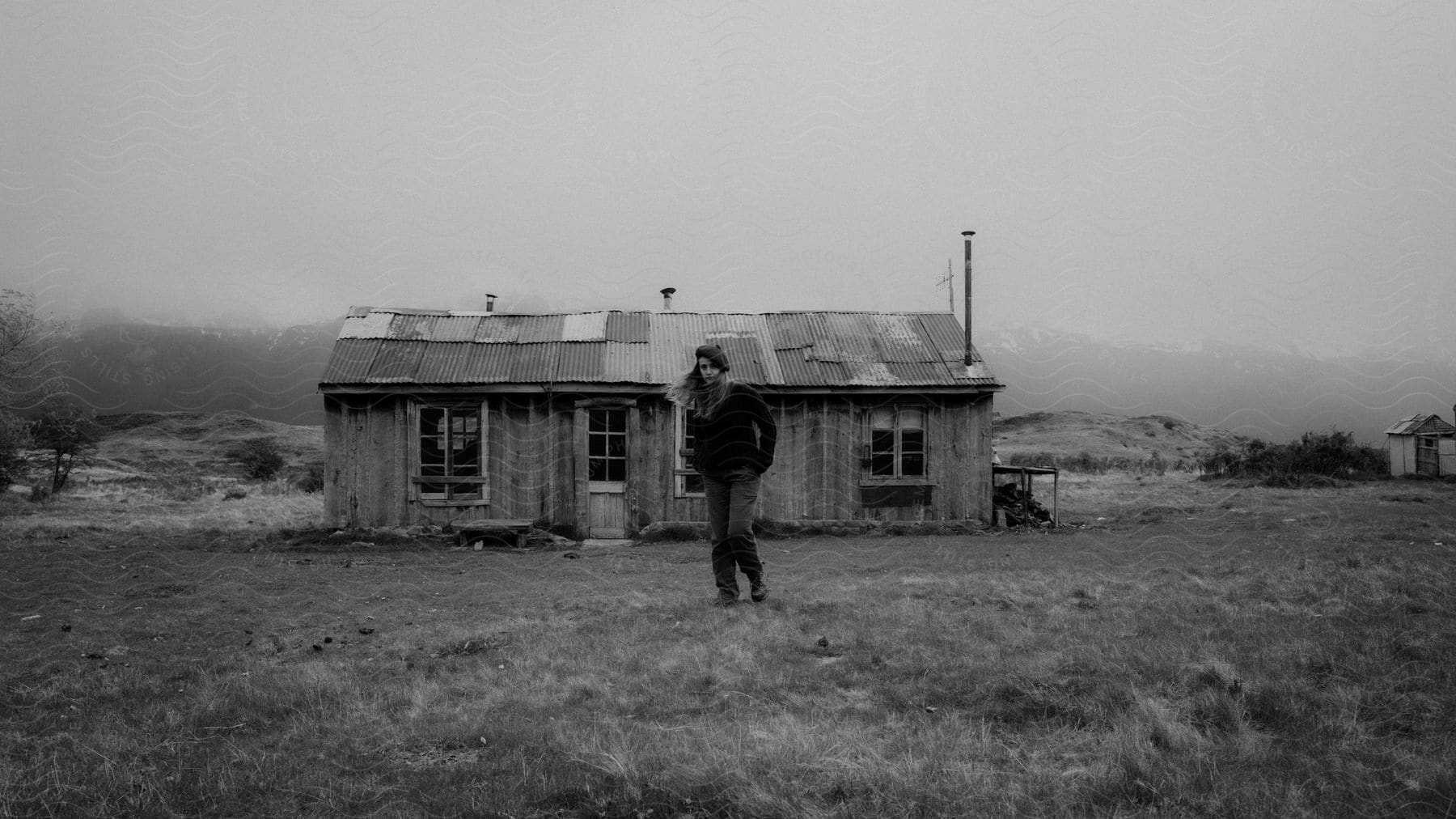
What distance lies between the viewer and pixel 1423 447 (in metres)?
25.3

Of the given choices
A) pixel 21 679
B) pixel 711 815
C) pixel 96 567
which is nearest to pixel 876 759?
pixel 711 815

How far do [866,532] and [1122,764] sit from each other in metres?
12.3

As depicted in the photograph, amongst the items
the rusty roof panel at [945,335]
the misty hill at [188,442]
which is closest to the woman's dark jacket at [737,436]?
the rusty roof panel at [945,335]

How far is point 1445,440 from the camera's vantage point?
81.2 ft

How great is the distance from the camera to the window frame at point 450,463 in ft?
48.0

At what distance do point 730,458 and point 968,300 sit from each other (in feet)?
36.6

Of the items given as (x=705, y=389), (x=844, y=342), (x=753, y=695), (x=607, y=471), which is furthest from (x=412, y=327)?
(x=753, y=695)

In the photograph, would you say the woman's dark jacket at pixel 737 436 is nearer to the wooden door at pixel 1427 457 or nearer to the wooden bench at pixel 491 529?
the wooden bench at pixel 491 529

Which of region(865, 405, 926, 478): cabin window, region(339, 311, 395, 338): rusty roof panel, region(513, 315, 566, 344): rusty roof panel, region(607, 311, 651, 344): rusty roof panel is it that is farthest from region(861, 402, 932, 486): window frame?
region(339, 311, 395, 338): rusty roof panel

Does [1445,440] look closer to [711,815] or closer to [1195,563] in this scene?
[1195,563]

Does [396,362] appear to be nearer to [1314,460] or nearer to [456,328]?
[456,328]

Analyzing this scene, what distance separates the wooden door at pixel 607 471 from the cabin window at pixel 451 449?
1985 mm

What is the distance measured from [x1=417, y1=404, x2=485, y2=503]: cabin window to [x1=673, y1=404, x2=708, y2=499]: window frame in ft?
11.6

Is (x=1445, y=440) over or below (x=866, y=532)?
over
